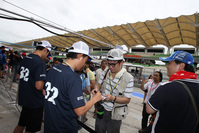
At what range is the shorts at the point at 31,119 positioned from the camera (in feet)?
5.90

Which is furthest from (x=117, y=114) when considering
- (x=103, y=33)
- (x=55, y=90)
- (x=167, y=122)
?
(x=103, y=33)

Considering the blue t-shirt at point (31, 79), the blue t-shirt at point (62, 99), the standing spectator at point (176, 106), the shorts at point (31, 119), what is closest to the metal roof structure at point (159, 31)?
the blue t-shirt at point (31, 79)

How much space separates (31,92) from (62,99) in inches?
45.0

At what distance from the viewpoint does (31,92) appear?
1899 millimetres

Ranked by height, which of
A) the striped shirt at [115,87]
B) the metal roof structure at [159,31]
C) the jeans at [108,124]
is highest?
the metal roof structure at [159,31]

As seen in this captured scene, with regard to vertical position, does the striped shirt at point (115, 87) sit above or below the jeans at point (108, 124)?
above

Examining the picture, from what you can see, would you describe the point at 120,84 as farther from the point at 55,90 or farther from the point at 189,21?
the point at 189,21

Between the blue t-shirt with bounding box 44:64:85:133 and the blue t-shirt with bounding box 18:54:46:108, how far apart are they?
72cm

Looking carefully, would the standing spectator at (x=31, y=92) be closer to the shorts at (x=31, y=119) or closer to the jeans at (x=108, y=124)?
the shorts at (x=31, y=119)

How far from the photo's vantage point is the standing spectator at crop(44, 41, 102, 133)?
1.13 metres

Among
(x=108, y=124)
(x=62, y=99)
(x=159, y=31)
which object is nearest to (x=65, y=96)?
(x=62, y=99)

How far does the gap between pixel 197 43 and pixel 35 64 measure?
30.7 m

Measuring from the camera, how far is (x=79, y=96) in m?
1.14

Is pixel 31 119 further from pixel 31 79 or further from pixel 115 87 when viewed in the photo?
pixel 115 87
